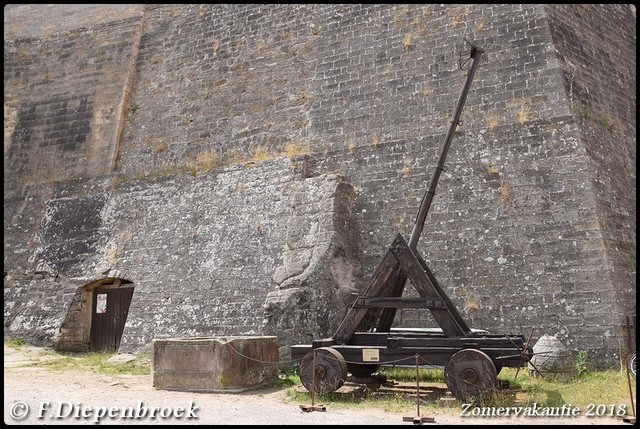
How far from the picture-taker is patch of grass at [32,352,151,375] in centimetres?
988

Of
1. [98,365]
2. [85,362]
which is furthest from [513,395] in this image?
[85,362]

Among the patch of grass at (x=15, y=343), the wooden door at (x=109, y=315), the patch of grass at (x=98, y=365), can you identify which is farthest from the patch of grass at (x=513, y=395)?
the patch of grass at (x=15, y=343)

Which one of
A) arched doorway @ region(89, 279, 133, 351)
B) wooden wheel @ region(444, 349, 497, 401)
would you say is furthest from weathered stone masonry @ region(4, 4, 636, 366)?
wooden wheel @ region(444, 349, 497, 401)

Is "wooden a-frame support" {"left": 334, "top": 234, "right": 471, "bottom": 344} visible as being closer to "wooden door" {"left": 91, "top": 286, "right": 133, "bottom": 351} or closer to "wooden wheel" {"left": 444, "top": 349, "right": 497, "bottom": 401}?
"wooden wheel" {"left": 444, "top": 349, "right": 497, "bottom": 401}

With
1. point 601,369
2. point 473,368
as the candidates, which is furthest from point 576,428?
point 601,369

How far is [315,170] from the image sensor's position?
1152 centimetres

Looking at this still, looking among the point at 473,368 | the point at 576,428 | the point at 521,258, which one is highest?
the point at 521,258

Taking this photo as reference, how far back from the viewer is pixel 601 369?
840cm

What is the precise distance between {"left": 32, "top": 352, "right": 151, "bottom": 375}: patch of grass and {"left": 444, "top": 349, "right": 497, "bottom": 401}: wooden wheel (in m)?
5.05

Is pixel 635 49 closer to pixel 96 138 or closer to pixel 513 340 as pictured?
pixel 513 340

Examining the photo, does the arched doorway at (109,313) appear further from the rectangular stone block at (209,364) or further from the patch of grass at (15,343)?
the rectangular stone block at (209,364)

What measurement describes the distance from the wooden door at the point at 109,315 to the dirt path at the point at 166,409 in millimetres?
3280

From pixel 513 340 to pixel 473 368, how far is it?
57 centimetres

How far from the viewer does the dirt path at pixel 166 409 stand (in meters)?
6.10
